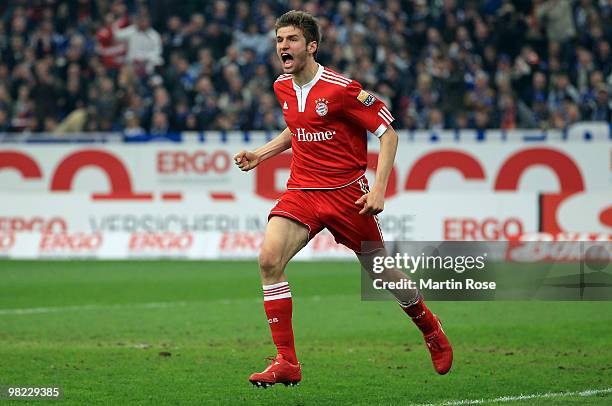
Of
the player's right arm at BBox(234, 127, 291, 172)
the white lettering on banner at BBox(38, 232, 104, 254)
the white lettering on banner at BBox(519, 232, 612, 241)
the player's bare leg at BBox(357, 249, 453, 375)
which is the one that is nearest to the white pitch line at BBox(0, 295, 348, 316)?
the white lettering on banner at BBox(519, 232, 612, 241)

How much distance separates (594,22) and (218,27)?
25.1ft

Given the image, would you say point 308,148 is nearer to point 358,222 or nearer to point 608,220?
point 358,222

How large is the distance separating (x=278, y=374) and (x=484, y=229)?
38.4 ft

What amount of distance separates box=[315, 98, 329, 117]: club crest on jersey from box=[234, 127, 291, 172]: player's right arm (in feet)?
1.76

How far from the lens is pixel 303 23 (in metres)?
7.84

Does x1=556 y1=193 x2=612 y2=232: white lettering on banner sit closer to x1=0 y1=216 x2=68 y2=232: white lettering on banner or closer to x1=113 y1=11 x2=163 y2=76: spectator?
x1=0 y1=216 x2=68 y2=232: white lettering on banner

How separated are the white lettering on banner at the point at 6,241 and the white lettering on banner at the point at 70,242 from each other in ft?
1.70

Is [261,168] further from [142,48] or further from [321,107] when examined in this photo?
[321,107]

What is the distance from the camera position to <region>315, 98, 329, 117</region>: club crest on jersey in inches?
310

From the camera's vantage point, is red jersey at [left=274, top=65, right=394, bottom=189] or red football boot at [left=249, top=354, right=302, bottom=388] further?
red jersey at [left=274, top=65, right=394, bottom=189]

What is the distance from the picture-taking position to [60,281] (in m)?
16.5

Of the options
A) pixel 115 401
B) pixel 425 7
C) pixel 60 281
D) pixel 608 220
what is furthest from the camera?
pixel 425 7

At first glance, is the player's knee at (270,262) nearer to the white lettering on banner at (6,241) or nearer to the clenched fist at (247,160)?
the clenched fist at (247,160)

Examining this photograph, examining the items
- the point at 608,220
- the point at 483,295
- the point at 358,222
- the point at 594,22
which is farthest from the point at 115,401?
the point at 594,22
